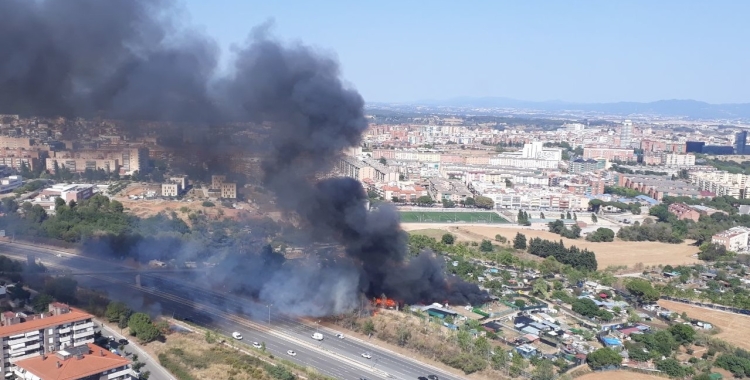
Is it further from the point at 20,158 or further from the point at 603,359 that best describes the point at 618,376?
the point at 20,158

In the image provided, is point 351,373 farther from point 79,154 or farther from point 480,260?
point 79,154

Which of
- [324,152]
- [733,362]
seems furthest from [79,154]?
[733,362]

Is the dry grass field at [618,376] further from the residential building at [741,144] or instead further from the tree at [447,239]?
the residential building at [741,144]

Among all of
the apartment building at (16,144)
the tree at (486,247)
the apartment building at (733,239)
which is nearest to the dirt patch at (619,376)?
the tree at (486,247)

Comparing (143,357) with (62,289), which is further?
(62,289)

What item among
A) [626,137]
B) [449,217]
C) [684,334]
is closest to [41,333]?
[684,334]

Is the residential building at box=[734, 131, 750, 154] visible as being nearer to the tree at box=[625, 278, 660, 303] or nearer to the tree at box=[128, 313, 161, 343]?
the tree at box=[625, 278, 660, 303]
